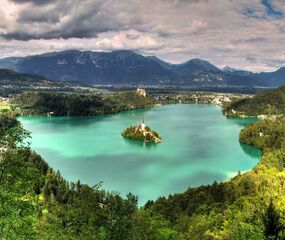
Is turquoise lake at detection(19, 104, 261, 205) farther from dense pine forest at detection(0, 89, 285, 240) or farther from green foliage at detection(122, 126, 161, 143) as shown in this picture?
dense pine forest at detection(0, 89, 285, 240)

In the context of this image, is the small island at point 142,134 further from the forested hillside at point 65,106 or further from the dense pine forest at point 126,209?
the forested hillside at point 65,106

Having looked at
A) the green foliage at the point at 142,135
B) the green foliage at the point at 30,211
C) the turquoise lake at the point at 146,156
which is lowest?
the turquoise lake at the point at 146,156

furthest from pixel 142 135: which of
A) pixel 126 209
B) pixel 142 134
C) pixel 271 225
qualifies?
pixel 126 209

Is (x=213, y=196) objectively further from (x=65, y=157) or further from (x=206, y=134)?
(x=206, y=134)

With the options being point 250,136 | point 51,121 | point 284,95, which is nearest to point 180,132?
point 250,136

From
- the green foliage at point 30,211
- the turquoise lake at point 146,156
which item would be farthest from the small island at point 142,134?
the green foliage at point 30,211

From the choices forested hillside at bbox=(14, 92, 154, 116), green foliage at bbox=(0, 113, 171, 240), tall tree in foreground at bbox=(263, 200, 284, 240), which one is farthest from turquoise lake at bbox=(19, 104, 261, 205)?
forested hillside at bbox=(14, 92, 154, 116)
